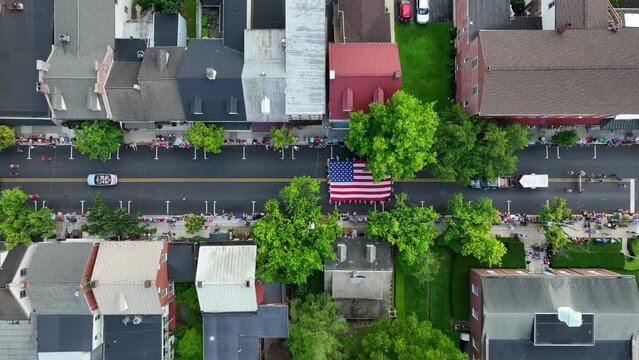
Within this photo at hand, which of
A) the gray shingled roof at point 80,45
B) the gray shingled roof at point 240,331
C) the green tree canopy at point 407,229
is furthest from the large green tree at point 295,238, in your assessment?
the gray shingled roof at point 80,45

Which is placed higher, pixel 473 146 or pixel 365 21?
pixel 365 21

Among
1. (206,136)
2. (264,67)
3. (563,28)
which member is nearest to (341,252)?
(206,136)

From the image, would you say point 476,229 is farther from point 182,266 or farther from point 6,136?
point 6,136

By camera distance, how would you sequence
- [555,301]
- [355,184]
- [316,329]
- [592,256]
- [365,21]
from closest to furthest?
[316,329]
[555,301]
[365,21]
[355,184]
[592,256]

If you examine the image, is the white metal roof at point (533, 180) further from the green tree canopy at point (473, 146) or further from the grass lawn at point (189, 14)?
the grass lawn at point (189, 14)

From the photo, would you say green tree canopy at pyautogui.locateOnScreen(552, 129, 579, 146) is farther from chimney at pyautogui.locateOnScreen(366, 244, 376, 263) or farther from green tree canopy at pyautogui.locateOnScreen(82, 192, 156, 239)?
green tree canopy at pyautogui.locateOnScreen(82, 192, 156, 239)

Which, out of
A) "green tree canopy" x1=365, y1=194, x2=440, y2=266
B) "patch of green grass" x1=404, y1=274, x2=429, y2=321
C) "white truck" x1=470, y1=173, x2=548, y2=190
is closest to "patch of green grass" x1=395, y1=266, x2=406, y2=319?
"patch of green grass" x1=404, y1=274, x2=429, y2=321
